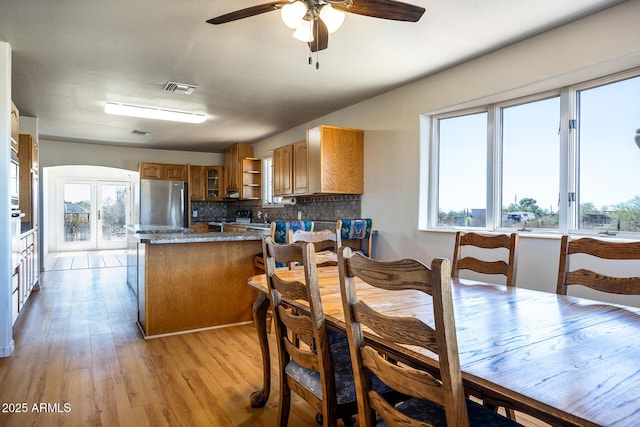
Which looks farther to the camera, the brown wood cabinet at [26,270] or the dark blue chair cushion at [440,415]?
the brown wood cabinet at [26,270]

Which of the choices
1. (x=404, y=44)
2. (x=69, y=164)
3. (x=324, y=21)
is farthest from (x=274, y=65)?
(x=69, y=164)

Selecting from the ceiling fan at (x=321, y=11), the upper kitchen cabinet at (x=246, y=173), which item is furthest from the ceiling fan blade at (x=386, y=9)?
the upper kitchen cabinet at (x=246, y=173)

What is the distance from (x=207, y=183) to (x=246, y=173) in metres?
1.43

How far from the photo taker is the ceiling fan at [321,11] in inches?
72.7

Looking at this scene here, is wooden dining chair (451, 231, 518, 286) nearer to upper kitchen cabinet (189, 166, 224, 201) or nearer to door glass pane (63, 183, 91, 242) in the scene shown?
upper kitchen cabinet (189, 166, 224, 201)

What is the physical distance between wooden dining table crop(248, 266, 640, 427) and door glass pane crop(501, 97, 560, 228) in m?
1.42

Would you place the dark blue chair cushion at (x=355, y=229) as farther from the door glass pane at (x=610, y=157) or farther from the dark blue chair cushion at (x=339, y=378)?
the dark blue chair cushion at (x=339, y=378)

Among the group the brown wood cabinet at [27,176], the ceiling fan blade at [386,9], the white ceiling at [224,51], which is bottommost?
the brown wood cabinet at [27,176]

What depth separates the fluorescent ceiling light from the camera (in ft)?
14.7

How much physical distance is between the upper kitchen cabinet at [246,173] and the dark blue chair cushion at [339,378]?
5436 mm

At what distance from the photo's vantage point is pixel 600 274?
69.1 inches

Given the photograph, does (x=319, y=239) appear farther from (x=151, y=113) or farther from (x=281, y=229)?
(x=151, y=113)

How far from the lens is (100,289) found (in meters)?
5.08

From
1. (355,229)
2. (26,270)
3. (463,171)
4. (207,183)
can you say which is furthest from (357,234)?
(207,183)
